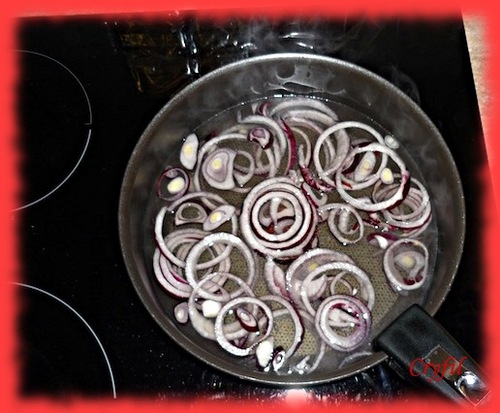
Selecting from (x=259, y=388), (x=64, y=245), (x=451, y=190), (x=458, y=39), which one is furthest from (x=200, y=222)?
(x=458, y=39)

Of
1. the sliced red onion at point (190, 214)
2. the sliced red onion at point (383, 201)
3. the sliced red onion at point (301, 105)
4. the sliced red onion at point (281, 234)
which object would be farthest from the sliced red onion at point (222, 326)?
the sliced red onion at point (301, 105)

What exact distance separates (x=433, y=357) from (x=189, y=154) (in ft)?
2.65

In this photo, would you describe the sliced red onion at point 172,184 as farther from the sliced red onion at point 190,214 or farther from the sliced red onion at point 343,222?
the sliced red onion at point 343,222

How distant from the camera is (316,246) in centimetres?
145

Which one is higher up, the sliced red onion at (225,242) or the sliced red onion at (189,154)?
the sliced red onion at (189,154)

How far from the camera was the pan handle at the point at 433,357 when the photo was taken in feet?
3.24

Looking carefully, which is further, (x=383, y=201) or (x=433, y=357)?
(x=383, y=201)

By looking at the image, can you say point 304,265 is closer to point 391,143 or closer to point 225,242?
point 225,242

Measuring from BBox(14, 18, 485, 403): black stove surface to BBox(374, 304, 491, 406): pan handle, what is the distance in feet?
0.85

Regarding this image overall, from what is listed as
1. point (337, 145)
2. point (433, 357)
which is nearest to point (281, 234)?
point (337, 145)

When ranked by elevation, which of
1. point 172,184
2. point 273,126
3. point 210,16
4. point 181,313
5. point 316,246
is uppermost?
point 210,16

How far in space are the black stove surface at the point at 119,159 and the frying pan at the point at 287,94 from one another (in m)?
0.06

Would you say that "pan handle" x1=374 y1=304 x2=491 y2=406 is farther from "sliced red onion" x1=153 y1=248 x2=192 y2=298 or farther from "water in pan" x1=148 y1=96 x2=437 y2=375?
"sliced red onion" x1=153 y1=248 x2=192 y2=298

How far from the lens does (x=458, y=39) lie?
1615mm
